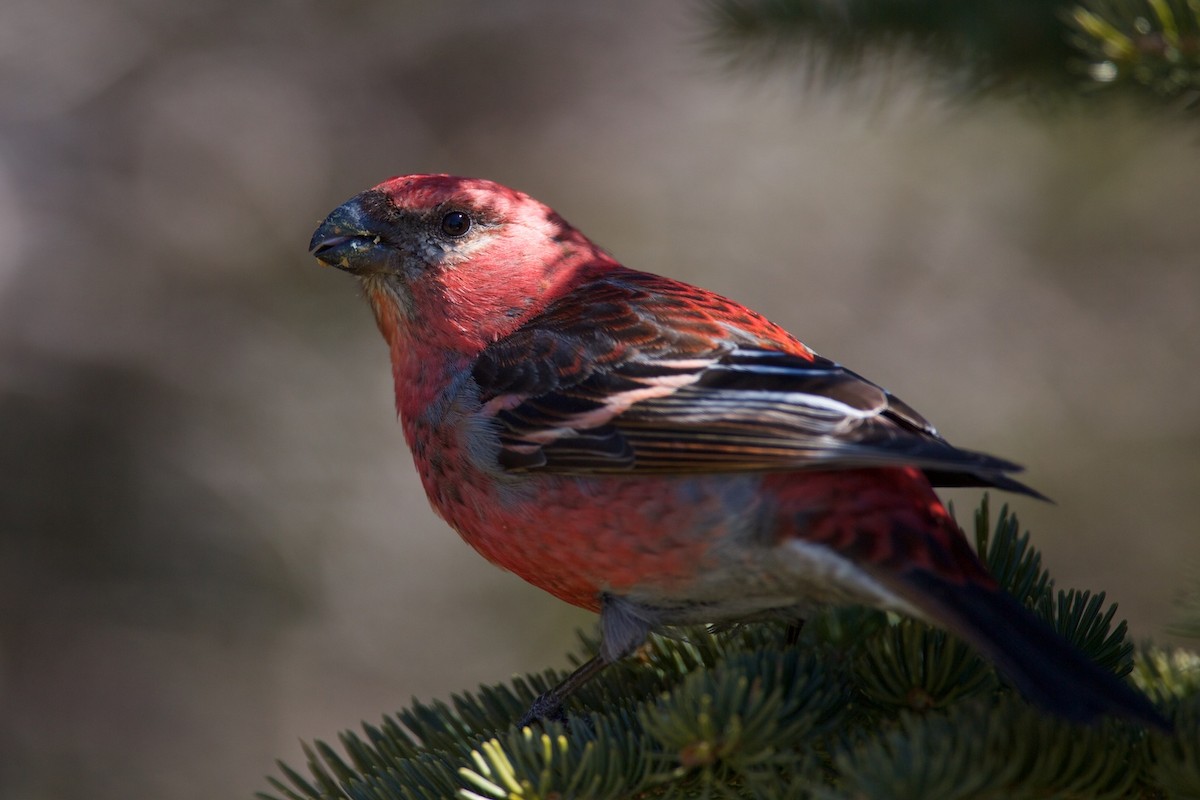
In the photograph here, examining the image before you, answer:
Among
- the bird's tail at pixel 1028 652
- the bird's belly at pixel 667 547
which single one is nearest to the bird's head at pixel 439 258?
the bird's belly at pixel 667 547

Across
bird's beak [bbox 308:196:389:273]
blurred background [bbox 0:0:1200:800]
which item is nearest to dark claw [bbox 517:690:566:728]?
bird's beak [bbox 308:196:389:273]

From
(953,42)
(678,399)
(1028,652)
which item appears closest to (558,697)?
(678,399)

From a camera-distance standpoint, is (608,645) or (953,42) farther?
(953,42)

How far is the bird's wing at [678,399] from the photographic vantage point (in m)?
2.12

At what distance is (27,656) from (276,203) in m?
2.52

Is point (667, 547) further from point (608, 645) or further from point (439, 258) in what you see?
point (439, 258)

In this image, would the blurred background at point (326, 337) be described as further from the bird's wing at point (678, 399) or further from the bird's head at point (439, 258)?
the bird's wing at point (678, 399)

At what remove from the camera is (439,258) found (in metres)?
2.86

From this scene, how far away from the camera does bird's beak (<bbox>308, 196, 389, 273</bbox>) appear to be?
282cm

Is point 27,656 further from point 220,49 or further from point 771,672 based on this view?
point 771,672

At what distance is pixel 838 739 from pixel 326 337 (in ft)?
15.0

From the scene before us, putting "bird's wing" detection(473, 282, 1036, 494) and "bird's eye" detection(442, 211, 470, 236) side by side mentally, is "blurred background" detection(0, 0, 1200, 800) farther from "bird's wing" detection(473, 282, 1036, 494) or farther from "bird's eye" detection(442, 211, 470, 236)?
"bird's wing" detection(473, 282, 1036, 494)

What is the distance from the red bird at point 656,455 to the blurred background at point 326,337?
9.66 feet

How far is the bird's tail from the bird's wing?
200mm
